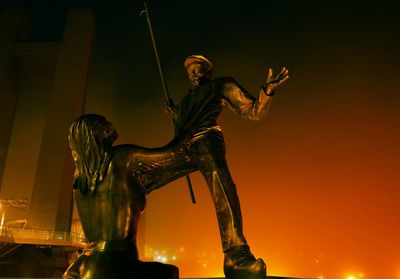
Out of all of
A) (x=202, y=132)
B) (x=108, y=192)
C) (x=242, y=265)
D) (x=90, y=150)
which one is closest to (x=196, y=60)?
(x=202, y=132)

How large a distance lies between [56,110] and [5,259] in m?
11.5

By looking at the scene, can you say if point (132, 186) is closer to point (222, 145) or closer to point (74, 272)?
point (74, 272)

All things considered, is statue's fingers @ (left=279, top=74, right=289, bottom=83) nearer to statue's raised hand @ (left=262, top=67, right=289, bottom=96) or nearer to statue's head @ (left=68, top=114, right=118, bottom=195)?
statue's raised hand @ (left=262, top=67, right=289, bottom=96)

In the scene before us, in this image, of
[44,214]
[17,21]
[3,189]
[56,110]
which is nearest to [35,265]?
[44,214]

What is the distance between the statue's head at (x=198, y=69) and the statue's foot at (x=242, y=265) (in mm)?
1321

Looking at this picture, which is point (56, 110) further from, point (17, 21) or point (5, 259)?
point (5, 259)

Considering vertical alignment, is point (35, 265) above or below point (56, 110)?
below

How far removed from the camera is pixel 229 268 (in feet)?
7.22

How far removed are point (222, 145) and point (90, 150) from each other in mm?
895

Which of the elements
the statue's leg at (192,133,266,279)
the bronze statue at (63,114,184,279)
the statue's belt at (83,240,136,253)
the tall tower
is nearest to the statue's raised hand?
the statue's leg at (192,133,266,279)

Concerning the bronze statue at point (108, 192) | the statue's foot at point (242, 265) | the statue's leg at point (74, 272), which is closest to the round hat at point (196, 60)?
the bronze statue at point (108, 192)

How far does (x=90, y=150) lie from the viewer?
203 centimetres

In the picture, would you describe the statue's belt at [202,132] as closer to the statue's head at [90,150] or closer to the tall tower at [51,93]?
the statue's head at [90,150]

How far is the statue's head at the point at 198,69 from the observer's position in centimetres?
290
